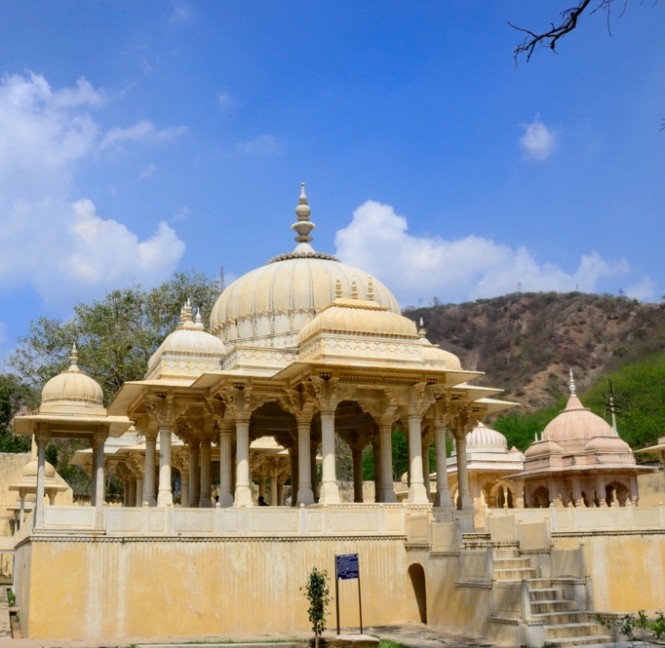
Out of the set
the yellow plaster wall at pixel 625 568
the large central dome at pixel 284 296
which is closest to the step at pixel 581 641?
the yellow plaster wall at pixel 625 568

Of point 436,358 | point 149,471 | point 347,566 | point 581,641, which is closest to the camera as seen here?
point 581,641

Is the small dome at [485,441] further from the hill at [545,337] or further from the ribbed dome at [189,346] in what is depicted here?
the hill at [545,337]

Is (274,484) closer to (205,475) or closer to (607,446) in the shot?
(205,475)

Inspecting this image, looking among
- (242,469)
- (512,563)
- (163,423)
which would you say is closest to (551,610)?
(512,563)

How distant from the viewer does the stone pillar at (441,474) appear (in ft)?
77.6

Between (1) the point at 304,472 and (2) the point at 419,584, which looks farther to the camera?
(1) the point at 304,472

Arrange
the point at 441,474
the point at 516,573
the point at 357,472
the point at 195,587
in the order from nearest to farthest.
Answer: the point at 516,573 → the point at 195,587 → the point at 441,474 → the point at 357,472

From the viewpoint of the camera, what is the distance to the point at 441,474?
2411 centimetres

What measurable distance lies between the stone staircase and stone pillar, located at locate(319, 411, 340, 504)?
442cm

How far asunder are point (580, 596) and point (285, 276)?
13537mm

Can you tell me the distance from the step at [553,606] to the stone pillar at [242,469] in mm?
7519

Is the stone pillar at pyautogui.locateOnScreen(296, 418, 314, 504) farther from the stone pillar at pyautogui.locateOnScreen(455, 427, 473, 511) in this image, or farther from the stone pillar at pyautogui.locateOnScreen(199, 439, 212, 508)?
the stone pillar at pyautogui.locateOnScreen(455, 427, 473, 511)

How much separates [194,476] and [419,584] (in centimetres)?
926

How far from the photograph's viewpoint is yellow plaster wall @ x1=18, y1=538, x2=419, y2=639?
16922mm
